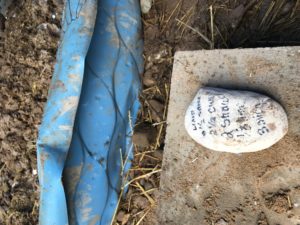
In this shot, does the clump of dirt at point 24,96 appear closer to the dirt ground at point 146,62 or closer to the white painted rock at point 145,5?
the dirt ground at point 146,62

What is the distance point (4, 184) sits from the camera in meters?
2.09

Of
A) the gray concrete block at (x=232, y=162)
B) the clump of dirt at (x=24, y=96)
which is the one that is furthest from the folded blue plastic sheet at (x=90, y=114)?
the gray concrete block at (x=232, y=162)

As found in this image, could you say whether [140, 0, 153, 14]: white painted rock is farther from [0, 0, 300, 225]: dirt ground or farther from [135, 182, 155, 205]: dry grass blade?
[135, 182, 155, 205]: dry grass blade

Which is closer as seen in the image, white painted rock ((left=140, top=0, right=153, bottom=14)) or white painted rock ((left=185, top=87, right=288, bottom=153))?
white painted rock ((left=185, top=87, right=288, bottom=153))

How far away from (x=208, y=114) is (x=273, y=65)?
1.02ft

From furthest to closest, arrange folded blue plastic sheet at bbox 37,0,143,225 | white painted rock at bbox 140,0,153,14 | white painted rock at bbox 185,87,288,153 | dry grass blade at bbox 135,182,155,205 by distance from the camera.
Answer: white painted rock at bbox 140,0,153,14, dry grass blade at bbox 135,182,155,205, folded blue plastic sheet at bbox 37,0,143,225, white painted rock at bbox 185,87,288,153

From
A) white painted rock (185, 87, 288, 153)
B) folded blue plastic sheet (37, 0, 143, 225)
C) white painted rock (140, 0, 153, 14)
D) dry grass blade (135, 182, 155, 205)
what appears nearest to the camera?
white painted rock (185, 87, 288, 153)

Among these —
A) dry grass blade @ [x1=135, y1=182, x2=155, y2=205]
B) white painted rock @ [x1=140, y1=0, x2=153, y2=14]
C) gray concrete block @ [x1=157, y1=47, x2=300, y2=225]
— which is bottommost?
dry grass blade @ [x1=135, y1=182, x2=155, y2=205]

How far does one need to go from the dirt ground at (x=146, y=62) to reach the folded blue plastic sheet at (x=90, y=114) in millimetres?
80

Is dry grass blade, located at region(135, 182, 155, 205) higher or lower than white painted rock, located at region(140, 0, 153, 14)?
lower

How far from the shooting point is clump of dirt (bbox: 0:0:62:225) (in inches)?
80.5

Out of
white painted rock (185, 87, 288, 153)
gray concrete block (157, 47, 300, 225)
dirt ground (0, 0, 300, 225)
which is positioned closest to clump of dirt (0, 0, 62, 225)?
dirt ground (0, 0, 300, 225)

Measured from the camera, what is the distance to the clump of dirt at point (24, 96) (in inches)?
80.5

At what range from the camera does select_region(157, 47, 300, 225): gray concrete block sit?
4.62ft
